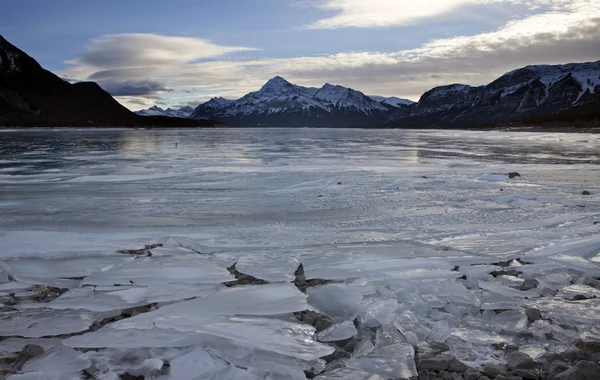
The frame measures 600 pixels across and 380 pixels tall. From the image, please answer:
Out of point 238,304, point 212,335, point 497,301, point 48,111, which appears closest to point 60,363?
point 212,335

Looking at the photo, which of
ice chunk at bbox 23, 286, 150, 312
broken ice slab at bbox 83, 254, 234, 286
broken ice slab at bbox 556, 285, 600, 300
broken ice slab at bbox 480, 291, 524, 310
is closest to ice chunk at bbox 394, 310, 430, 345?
broken ice slab at bbox 480, 291, 524, 310

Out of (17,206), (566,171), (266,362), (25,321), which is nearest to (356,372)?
(266,362)

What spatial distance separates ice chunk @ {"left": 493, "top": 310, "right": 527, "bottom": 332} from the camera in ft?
12.2

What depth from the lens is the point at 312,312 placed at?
4066 mm

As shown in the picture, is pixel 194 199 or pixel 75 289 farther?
pixel 194 199

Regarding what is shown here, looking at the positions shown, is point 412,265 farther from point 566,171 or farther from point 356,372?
point 566,171

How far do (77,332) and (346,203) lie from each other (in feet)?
20.8

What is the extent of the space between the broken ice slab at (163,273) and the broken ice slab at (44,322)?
2.48 ft

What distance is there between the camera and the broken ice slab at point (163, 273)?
4.80 m

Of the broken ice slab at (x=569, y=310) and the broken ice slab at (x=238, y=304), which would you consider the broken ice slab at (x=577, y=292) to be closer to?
the broken ice slab at (x=569, y=310)

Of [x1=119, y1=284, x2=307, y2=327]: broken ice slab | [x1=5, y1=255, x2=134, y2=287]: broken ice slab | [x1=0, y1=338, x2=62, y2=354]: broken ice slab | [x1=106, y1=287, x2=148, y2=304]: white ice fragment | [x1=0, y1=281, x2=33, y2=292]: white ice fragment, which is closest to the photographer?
[x1=0, y1=338, x2=62, y2=354]: broken ice slab

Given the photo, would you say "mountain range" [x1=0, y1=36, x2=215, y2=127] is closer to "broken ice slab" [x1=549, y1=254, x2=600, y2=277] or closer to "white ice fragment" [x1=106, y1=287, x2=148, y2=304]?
"white ice fragment" [x1=106, y1=287, x2=148, y2=304]

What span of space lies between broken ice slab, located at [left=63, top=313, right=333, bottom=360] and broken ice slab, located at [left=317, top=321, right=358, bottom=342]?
0.10 metres

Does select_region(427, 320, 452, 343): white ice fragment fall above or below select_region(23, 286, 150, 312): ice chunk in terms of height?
below
